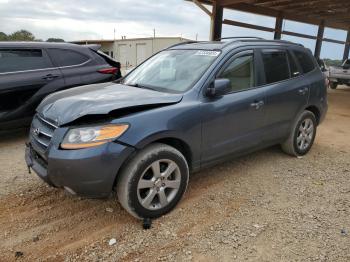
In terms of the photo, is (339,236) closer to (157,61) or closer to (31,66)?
(157,61)

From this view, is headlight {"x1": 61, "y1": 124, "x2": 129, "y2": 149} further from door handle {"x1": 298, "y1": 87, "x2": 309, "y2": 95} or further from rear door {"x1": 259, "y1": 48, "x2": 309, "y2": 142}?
door handle {"x1": 298, "y1": 87, "x2": 309, "y2": 95}

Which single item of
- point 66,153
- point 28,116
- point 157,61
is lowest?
point 28,116

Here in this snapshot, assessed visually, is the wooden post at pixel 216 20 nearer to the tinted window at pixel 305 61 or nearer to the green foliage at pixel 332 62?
the tinted window at pixel 305 61

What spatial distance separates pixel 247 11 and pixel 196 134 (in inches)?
402

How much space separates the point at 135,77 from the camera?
4207mm

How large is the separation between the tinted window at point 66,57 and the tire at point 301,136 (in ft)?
12.7

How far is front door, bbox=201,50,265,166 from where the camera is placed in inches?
140

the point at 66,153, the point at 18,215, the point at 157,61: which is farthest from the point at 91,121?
the point at 157,61

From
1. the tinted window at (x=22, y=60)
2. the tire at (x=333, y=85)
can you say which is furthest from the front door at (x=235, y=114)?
the tire at (x=333, y=85)

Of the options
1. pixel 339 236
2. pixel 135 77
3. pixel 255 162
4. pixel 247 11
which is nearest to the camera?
pixel 339 236

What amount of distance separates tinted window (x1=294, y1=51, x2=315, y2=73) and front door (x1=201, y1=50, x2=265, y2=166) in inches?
45.9

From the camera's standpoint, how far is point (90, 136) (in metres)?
2.80

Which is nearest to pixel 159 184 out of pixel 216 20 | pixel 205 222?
pixel 205 222

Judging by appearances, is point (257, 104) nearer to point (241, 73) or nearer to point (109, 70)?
point (241, 73)
